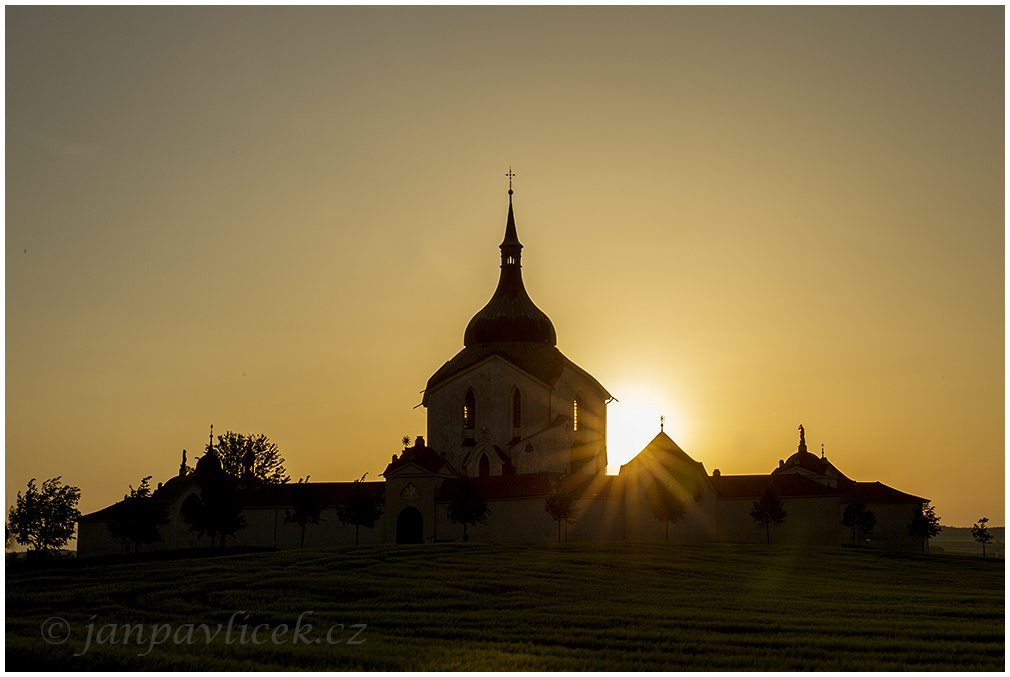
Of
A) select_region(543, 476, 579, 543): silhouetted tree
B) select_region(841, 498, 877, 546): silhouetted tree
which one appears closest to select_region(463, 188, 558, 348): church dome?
select_region(543, 476, 579, 543): silhouetted tree

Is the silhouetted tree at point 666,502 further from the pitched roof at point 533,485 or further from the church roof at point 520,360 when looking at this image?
the church roof at point 520,360

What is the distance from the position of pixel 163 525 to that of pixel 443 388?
21221 millimetres

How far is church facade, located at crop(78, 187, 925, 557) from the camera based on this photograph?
6750 cm

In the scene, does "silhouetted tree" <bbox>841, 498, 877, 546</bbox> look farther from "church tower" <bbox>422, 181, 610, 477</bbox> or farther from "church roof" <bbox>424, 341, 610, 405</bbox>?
"church roof" <bbox>424, 341, 610, 405</bbox>

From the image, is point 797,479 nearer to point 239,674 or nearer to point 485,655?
point 485,655

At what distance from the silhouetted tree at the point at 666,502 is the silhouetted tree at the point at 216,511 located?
2448 centimetres

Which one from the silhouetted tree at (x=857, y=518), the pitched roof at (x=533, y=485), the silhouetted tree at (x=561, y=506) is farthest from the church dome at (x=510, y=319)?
the silhouetted tree at (x=857, y=518)

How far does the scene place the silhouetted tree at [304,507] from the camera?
68.2 meters

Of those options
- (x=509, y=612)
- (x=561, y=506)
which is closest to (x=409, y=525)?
(x=561, y=506)

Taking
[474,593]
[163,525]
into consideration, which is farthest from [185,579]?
[163,525]

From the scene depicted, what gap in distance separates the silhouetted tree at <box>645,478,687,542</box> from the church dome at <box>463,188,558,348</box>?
17952 mm

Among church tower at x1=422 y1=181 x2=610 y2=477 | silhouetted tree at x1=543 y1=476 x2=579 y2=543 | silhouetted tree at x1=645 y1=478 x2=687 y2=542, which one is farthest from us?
church tower at x1=422 y1=181 x2=610 y2=477

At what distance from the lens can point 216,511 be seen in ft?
217

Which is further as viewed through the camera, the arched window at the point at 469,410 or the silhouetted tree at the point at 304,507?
the arched window at the point at 469,410
